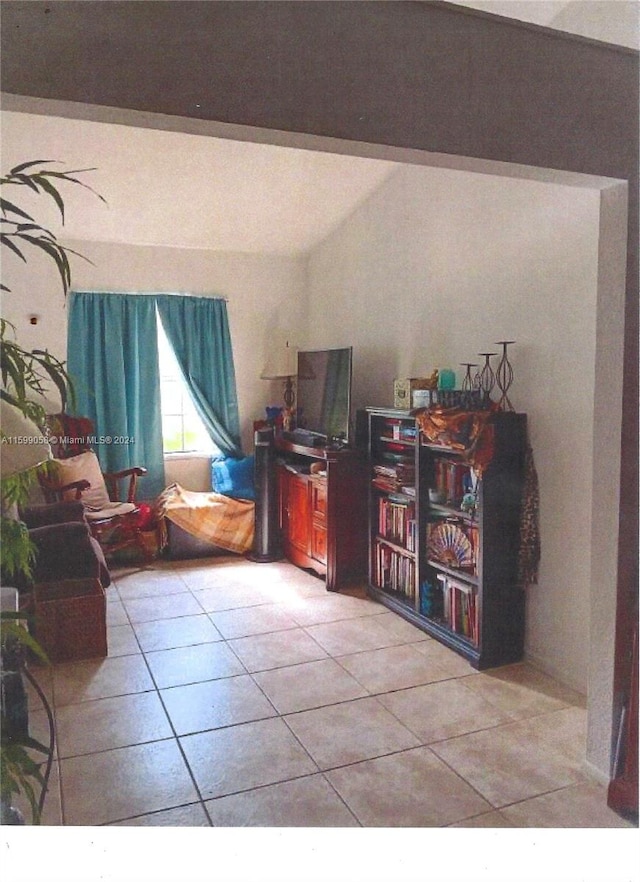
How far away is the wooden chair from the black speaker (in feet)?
2.61

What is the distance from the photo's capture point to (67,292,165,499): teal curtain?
4.82 m

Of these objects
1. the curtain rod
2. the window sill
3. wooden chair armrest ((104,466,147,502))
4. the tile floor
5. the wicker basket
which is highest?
the curtain rod

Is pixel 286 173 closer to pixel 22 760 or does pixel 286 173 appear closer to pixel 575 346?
pixel 575 346

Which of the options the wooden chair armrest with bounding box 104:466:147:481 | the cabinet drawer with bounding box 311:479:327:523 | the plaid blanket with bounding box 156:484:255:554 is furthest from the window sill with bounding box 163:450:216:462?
A: the cabinet drawer with bounding box 311:479:327:523

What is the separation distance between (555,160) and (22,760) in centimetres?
198

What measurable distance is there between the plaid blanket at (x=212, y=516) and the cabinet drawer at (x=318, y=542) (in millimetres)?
766

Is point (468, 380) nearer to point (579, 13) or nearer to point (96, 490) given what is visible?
point (579, 13)

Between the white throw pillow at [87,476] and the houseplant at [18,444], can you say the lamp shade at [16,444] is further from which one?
the white throw pillow at [87,476]

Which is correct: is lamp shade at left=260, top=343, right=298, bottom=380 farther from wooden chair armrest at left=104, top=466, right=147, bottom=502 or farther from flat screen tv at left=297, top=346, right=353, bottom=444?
wooden chair armrest at left=104, top=466, right=147, bottom=502

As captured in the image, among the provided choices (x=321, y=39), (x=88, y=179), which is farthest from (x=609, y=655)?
(x=88, y=179)

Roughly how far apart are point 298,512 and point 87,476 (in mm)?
1458

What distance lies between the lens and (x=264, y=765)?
2.29 m

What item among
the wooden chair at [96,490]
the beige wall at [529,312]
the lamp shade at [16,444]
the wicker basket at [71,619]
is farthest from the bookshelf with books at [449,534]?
the lamp shade at [16,444]

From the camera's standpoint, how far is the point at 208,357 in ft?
17.2
